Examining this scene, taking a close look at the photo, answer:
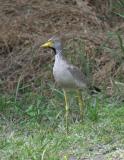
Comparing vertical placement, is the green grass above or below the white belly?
below

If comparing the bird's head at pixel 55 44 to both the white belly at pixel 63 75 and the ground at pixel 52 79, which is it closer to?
the white belly at pixel 63 75

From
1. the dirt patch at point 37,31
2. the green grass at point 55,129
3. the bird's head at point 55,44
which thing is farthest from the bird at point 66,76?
the dirt patch at point 37,31

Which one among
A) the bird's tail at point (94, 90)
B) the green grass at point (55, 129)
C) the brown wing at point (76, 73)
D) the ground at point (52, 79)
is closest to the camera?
the green grass at point (55, 129)

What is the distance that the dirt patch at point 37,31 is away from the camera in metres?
12.4

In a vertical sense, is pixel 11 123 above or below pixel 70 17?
below

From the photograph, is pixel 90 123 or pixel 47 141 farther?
pixel 90 123

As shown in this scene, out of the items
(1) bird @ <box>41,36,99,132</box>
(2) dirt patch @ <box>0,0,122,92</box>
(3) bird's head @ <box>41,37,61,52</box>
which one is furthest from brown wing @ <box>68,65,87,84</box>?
(2) dirt patch @ <box>0,0,122,92</box>

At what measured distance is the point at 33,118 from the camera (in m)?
10.4

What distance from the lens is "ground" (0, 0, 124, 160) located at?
835 centimetres

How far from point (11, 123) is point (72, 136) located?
177 cm

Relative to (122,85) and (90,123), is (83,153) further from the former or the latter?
(122,85)

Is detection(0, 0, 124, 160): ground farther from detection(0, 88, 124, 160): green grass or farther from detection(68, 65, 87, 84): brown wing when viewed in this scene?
detection(68, 65, 87, 84): brown wing

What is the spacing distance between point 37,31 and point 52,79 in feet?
4.84

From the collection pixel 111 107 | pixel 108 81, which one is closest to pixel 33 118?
pixel 111 107
